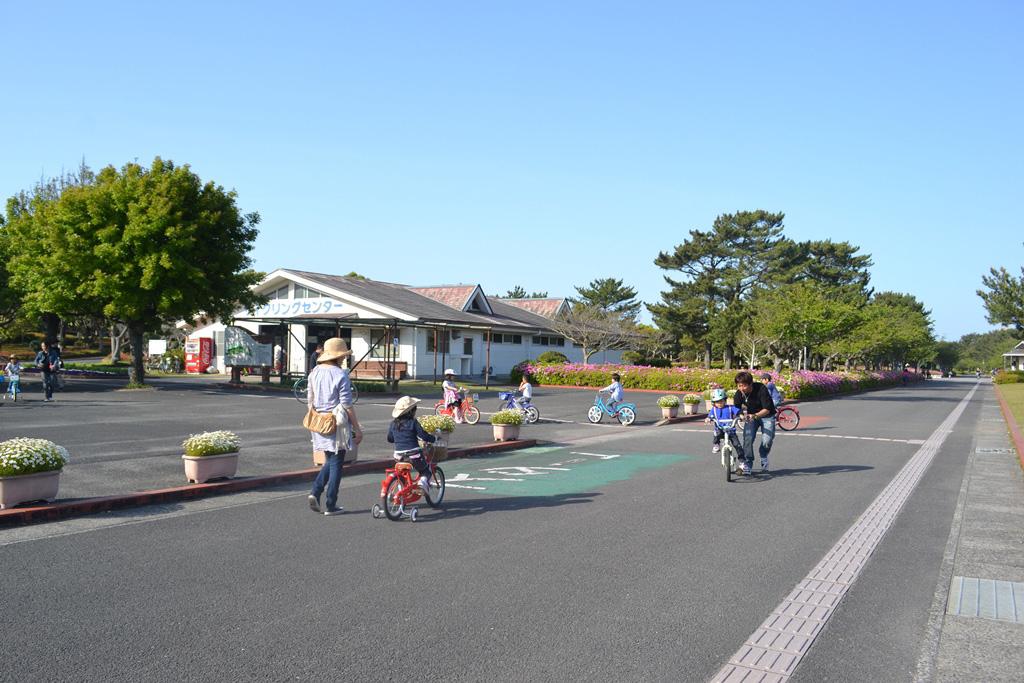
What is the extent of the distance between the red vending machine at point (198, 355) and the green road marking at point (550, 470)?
36.0 m

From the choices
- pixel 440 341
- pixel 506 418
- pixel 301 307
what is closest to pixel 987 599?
pixel 506 418

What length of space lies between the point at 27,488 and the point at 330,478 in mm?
3062

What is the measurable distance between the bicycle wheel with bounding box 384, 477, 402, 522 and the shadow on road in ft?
0.84

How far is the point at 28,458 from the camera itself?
8117 mm

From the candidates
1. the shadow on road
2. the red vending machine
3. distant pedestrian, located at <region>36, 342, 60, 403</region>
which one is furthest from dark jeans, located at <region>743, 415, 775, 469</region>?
the red vending machine

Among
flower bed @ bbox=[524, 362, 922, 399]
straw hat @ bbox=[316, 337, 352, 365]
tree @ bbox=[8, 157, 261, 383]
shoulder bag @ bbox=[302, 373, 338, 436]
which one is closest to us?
shoulder bag @ bbox=[302, 373, 338, 436]

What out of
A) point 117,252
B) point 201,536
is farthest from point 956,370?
point 201,536

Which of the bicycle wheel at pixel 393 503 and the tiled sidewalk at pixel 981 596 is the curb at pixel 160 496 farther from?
the tiled sidewalk at pixel 981 596

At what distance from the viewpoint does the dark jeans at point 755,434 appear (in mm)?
11914

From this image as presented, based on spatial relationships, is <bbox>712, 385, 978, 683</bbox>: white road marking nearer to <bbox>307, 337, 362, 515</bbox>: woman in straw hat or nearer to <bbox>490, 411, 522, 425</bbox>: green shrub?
<bbox>307, 337, 362, 515</bbox>: woman in straw hat

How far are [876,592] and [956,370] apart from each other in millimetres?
Result: 176386

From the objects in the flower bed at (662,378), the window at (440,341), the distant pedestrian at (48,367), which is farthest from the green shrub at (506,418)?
the window at (440,341)

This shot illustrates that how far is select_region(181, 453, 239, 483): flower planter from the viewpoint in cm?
995

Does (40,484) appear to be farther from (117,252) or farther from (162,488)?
(117,252)
